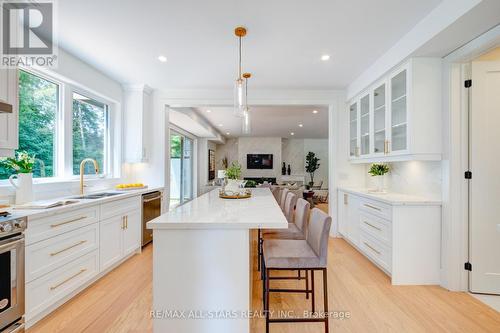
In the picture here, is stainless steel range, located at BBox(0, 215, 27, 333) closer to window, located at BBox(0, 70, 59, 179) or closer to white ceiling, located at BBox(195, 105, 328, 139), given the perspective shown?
window, located at BBox(0, 70, 59, 179)

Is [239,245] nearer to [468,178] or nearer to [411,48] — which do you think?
[468,178]

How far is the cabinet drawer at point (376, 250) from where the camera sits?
8.46 ft

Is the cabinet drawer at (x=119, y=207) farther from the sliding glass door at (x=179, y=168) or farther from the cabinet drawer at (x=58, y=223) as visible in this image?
the sliding glass door at (x=179, y=168)

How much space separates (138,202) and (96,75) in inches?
74.5

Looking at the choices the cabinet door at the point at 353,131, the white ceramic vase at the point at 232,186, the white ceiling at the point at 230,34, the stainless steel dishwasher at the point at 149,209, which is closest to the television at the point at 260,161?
the cabinet door at the point at 353,131

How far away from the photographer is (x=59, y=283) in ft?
6.73

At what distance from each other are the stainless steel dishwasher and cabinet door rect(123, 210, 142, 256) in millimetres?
119

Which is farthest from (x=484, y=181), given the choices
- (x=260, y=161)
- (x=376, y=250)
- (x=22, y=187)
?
(x=260, y=161)

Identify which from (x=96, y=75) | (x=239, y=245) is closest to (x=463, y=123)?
(x=239, y=245)

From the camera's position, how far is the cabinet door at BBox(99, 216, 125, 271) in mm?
2622

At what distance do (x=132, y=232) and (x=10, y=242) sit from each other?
6.00ft

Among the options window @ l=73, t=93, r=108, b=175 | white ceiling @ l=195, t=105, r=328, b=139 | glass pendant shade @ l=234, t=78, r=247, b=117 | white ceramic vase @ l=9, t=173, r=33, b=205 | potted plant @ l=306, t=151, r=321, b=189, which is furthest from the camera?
potted plant @ l=306, t=151, r=321, b=189

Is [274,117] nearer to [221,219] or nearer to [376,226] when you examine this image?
[376,226]

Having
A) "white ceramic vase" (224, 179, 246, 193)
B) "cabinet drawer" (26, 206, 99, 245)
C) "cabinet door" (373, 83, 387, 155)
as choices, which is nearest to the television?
"cabinet door" (373, 83, 387, 155)
